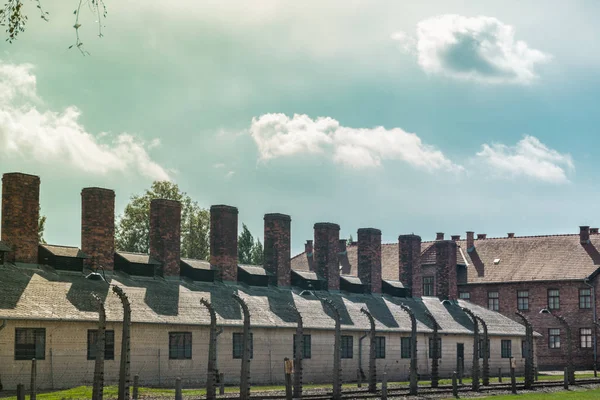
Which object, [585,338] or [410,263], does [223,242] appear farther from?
[585,338]

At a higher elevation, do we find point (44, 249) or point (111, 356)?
point (44, 249)

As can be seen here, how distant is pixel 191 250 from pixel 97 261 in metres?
36.3

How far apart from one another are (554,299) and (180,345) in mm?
35506

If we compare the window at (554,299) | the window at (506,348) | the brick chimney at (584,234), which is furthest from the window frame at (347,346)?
the brick chimney at (584,234)

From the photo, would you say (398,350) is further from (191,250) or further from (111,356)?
(191,250)

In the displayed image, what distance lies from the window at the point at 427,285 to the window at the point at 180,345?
32.8 m

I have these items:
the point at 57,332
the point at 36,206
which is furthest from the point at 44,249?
the point at 57,332

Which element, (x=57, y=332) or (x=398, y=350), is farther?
(x=398, y=350)

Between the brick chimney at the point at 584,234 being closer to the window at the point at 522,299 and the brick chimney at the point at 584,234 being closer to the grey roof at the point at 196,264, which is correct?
the window at the point at 522,299

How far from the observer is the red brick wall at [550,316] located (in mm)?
65688

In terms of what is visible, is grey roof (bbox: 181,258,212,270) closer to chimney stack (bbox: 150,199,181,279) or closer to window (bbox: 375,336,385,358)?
chimney stack (bbox: 150,199,181,279)

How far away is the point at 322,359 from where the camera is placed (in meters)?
46.7

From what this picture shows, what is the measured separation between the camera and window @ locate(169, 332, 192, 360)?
131 feet

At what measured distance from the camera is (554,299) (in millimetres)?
67688
